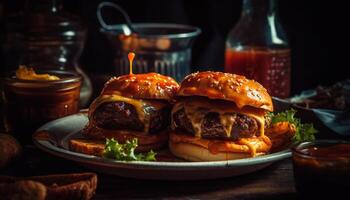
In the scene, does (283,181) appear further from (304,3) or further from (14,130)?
(304,3)

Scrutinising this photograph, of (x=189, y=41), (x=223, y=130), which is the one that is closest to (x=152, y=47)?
(x=189, y=41)

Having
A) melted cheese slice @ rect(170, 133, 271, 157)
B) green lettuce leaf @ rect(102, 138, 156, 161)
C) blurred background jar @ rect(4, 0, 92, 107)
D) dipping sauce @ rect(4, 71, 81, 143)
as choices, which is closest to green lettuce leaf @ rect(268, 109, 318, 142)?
melted cheese slice @ rect(170, 133, 271, 157)

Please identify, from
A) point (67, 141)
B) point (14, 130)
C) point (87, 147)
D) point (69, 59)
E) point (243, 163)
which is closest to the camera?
point (243, 163)

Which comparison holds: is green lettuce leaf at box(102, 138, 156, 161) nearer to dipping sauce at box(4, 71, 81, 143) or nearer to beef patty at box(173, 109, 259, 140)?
beef patty at box(173, 109, 259, 140)

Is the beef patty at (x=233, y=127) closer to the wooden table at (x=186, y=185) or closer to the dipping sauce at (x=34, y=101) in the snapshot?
the wooden table at (x=186, y=185)

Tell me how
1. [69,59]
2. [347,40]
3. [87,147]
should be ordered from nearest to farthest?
[87,147] < [69,59] < [347,40]

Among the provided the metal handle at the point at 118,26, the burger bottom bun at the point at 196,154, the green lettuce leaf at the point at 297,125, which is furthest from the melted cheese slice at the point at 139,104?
the metal handle at the point at 118,26
